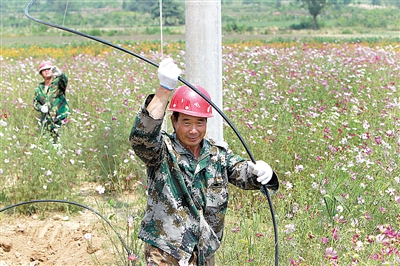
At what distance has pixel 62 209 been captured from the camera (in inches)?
206

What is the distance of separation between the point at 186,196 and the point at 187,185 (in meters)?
0.05

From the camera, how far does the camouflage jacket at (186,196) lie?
2717mm

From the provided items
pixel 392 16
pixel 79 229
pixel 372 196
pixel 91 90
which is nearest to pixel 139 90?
pixel 91 90

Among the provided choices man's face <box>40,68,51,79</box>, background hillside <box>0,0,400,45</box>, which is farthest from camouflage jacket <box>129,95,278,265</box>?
background hillside <box>0,0,400,45</box>

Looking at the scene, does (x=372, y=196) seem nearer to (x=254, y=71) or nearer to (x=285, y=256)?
(x=285, y=256)

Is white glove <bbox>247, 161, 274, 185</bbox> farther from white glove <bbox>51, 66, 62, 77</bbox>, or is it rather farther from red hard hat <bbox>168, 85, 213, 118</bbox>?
white glove <bbox>51, 66, 62, 77</bbox>

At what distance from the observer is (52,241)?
4.59 m

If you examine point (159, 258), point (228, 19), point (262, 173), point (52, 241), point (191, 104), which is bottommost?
point (52, 241)

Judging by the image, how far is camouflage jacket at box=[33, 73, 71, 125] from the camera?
22.5 feet

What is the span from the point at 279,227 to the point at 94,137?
103 inches

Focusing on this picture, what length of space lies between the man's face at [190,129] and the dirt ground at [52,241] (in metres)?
1.59

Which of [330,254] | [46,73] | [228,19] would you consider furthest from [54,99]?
[228,19]

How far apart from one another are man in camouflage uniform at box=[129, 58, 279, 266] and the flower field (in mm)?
302

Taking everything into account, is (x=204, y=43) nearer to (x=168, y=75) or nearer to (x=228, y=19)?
(x=168, y=75)
